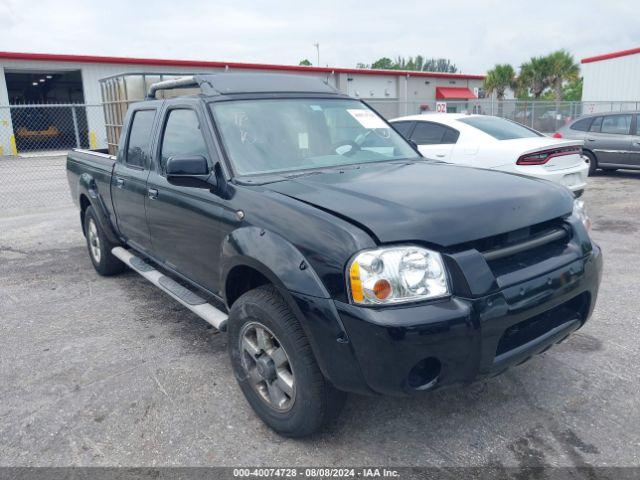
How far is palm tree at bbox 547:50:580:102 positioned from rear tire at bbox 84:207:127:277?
4298 centimetres

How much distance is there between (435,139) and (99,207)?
4.95 metres

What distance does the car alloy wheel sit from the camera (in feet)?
9.39

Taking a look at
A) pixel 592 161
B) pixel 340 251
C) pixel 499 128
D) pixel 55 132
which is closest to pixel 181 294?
pixel 340 251

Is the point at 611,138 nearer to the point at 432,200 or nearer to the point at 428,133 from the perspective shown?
the point at 428,133

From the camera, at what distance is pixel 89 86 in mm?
28594

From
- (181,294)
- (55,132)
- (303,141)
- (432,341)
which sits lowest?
(181,294)

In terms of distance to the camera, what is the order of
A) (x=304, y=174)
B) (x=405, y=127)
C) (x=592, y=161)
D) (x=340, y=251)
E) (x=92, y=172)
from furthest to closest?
1. (x=592, y=161)
2. (x=405, y=127)
3. (x=92, y=172)
4. (x=304, y=174)
5. (x=340, y=251)

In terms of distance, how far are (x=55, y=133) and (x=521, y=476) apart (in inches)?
1257

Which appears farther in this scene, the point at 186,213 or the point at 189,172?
the point at 186,213

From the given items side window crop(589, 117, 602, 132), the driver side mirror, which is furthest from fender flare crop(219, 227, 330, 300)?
side window crop(589, 117, 602, 132)

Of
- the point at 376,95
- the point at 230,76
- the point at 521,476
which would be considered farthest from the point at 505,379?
the point at 376,95

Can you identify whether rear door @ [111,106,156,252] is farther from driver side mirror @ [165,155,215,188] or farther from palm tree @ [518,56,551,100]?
palm tree @ [518,56,551,100]

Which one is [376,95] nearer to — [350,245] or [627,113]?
[627,113]

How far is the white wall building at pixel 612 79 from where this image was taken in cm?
2937
